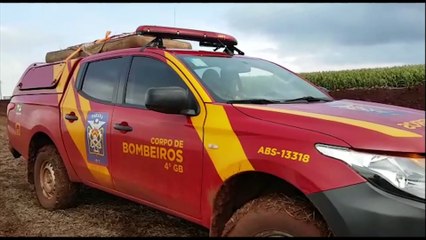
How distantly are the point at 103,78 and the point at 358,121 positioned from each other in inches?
105

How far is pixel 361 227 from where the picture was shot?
242 cm

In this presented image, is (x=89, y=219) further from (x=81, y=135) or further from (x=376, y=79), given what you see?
(x=376, y=79)

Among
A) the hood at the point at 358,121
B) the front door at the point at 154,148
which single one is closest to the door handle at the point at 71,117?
the front door at the point at 154,148

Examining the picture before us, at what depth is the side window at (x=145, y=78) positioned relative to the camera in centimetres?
379

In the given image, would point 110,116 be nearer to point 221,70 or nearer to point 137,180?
point 137,180

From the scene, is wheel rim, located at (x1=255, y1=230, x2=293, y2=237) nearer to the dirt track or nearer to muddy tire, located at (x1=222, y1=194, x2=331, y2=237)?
muddy tire, located at (x1=222, y1=194, x2=331, y2=237)

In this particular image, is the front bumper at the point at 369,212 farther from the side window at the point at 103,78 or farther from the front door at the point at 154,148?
the side window at the point at 103,78

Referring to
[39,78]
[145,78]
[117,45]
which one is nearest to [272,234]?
[145,78]

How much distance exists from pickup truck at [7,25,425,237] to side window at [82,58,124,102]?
0.04 feet

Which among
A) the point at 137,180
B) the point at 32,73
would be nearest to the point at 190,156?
the point at 137,180

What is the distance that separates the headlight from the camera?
7.72ft

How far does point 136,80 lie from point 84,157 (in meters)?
0.99

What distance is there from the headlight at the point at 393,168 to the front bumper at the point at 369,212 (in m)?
0.07

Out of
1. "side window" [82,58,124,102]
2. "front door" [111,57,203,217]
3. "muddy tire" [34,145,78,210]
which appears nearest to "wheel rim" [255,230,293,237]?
"front door" [111,57,203,217]
